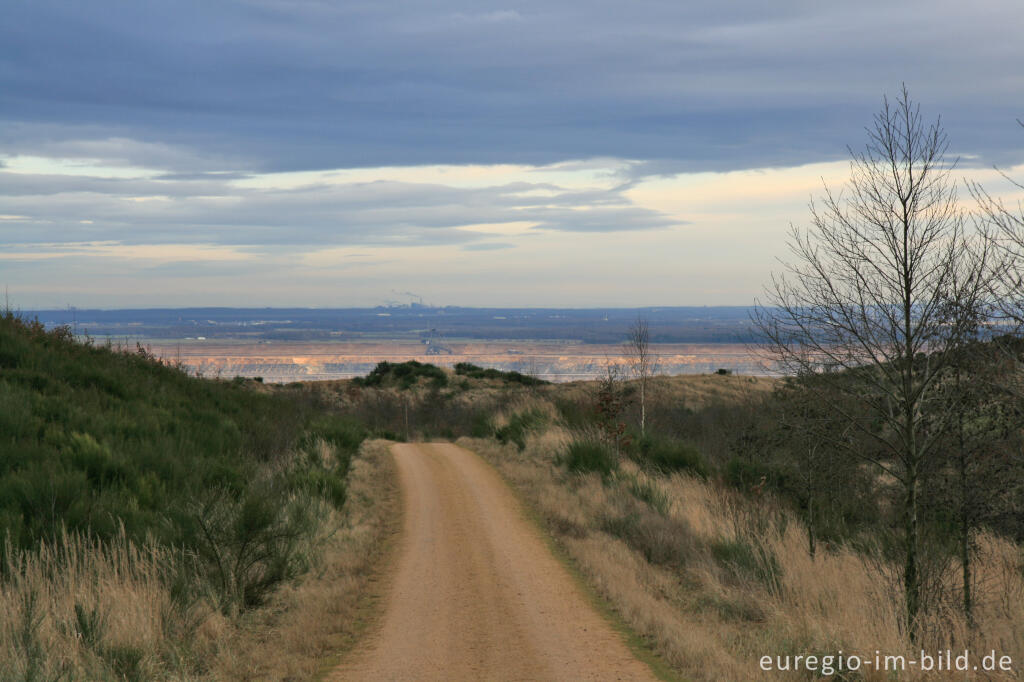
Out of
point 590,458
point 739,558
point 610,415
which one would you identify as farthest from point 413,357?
point 739,558

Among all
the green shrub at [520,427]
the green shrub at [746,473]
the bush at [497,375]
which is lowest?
the bush at [497,375]

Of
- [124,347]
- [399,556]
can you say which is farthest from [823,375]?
[124,347]

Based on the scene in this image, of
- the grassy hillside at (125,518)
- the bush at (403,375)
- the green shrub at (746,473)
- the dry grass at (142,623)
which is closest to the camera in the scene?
the dry grass at (142,623)

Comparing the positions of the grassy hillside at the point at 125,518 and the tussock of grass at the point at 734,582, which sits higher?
the grassy hillside at the point at 125,518

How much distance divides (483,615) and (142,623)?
3.75 metres

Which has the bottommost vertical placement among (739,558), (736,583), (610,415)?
(736,583)

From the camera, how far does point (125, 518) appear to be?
960 cm

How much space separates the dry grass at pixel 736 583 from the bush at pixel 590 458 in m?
1.12

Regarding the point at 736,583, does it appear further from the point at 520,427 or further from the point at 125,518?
the point at 520,427

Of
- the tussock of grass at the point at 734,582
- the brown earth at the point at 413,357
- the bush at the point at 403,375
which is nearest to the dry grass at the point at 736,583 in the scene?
the tussock of grass at the point at 734,582

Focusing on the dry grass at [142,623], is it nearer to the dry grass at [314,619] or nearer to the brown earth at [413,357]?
the dry grass at [314,619]

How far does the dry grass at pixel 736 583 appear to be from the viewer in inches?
302

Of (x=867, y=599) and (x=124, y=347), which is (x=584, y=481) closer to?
(x=867, y=599)

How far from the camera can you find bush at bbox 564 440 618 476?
60.3 feet
